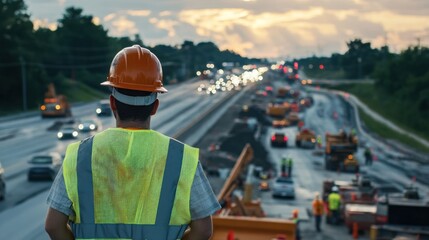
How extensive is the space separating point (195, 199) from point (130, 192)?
0.27 m

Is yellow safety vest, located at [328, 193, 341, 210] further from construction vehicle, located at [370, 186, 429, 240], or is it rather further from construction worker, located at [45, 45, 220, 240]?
construction worker, located at [45, 45, 220, 240]

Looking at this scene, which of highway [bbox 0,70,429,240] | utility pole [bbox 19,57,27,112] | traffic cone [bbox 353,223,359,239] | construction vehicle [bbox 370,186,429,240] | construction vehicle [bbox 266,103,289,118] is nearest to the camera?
construction vehicle [bbox 370,186,429,240]

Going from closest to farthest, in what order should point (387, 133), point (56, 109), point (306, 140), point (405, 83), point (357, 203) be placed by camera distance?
point (357, 203)
point (306, 140)
point (387, 133)
point (56, 109)
point (405, 83)

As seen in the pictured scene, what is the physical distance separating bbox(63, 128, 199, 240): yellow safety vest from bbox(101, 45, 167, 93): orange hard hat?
0.29 m

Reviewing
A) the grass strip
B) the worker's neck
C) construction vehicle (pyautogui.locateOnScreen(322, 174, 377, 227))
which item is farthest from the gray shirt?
the grass strip

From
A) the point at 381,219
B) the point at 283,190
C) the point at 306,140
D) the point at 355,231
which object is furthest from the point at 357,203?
the point at 306,140

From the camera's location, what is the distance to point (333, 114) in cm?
9825

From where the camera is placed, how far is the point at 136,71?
12.8 feet

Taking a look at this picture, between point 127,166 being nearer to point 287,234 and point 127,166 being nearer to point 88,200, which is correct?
point 88,200

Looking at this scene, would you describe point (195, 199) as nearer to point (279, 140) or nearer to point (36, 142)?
point (36, 142)

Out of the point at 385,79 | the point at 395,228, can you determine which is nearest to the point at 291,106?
the point at 385,79

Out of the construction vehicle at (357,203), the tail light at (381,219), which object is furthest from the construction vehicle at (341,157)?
the tail light at (381,219)

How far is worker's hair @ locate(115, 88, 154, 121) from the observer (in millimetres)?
3908

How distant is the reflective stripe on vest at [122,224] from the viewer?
3633 millimetres
